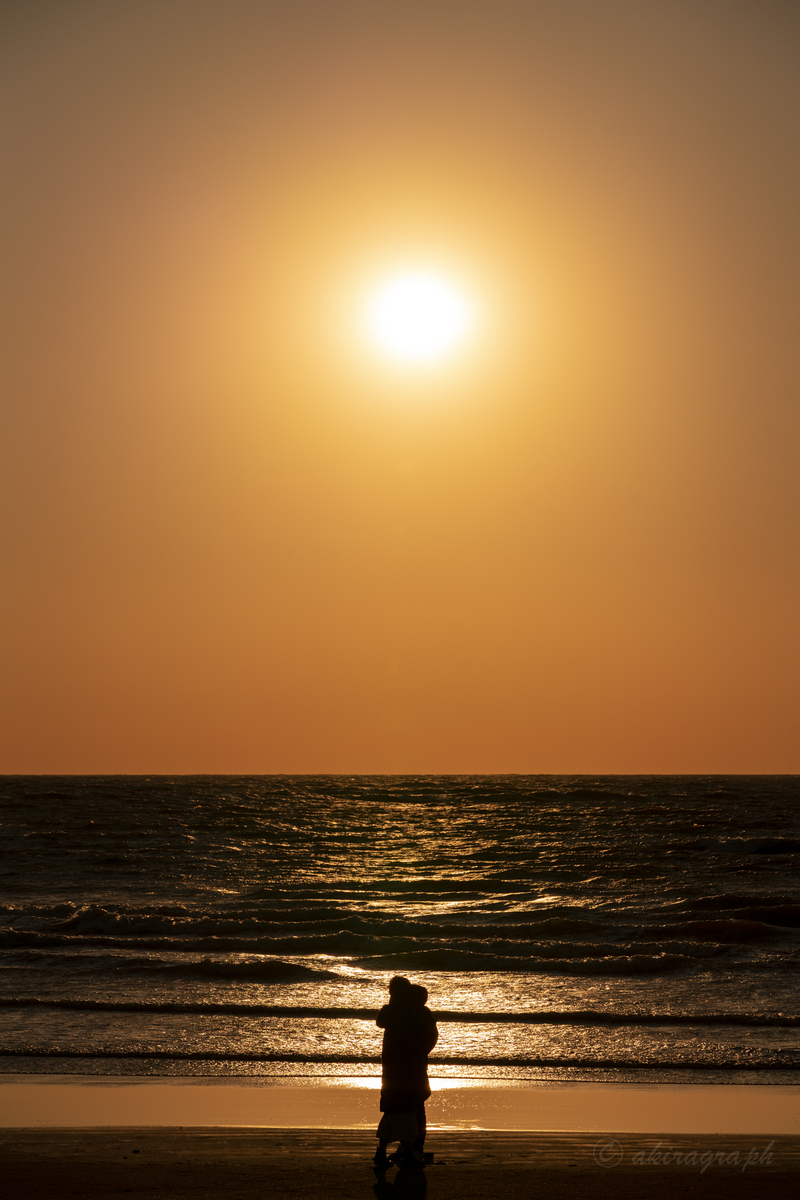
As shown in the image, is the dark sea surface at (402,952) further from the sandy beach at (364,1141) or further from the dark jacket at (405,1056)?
the dark jacket at (405,1056)

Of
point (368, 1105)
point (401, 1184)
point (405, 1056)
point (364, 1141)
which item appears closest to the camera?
point (401, 1184)

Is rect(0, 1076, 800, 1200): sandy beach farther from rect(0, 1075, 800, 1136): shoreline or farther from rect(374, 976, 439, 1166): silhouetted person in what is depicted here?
rect(374, 976, 439, 1166): silhouetted person

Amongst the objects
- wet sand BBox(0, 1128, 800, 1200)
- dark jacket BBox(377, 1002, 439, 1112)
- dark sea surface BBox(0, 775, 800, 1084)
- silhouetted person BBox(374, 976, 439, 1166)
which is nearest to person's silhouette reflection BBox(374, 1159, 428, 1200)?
wet sand BBox(0, 1128, 800, 1200)

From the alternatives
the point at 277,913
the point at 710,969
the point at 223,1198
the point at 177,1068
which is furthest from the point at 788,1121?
the point at 277,913

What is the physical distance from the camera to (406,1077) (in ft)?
29.6

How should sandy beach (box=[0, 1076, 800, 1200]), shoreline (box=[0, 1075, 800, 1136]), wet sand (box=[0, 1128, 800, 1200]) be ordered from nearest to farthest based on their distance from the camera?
wet sand (box=[0, 1128, 800, 1200]), sandy beach (box=[0, 1076, 800, 1200]), shoreline (box=[0, 1075, 800, 1136])

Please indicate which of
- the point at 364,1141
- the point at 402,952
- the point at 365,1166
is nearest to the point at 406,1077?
the point at 365,1166

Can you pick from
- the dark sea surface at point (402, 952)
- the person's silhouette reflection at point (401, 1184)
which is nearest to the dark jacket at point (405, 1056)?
the person's silhouette reflection at point (401, 1184)

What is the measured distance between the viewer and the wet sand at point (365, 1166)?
8.38m

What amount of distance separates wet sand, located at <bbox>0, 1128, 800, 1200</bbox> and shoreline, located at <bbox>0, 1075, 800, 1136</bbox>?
490mm

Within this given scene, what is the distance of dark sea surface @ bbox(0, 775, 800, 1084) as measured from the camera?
13969 millimetres

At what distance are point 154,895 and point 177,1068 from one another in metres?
19.2

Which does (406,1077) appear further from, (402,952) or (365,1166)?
(402,952)

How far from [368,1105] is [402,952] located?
11.3m
